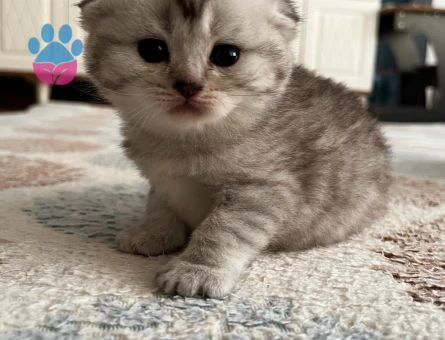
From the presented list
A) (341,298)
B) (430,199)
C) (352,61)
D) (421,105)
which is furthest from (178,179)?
(421,105)

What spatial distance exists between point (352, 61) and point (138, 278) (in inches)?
120

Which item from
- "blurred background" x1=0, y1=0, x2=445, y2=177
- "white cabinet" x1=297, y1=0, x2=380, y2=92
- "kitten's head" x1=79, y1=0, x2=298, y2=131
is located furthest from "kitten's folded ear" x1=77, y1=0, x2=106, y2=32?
"white cabinet" x1=297, y1=0, x2=380, y2=92

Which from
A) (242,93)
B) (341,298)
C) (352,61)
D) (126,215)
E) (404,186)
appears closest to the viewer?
(341,298)

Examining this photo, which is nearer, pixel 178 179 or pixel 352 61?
pixel 178 179

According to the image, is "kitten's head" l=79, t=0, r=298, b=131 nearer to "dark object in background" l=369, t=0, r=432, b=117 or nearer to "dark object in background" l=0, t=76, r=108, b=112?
"dark object in background" l=0, t=76, r=108, b=112

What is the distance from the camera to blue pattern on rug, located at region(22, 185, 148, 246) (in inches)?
35.1

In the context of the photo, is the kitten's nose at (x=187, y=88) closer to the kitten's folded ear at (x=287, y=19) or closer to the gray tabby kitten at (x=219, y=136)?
the gray tabby kitten at (x=219, y=136)

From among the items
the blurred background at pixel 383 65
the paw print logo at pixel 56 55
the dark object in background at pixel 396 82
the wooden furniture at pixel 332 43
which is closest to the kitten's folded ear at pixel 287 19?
the paw print logo at pixel 56 55

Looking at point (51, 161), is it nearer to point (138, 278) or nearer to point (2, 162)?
point (2, 162)

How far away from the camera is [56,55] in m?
1.19

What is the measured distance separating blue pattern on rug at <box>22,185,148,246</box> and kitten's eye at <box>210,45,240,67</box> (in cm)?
34

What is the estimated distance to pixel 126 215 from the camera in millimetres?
1021

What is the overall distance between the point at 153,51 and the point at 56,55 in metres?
0.55

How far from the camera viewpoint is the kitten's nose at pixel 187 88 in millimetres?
697
